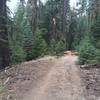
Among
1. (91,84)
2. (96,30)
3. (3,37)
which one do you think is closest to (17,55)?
(3,37)

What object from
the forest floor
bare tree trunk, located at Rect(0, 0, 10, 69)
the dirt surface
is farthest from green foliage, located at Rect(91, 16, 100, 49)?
bare tree trunk, located at Rect(0, 0, 10, 69)

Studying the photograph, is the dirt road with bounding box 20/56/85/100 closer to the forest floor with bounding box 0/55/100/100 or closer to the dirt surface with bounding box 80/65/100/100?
the forest floor with bounding box 0/55/100/100

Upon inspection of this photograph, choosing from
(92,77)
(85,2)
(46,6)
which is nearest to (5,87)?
(92,77)

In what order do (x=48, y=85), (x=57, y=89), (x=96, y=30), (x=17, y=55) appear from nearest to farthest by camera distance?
(x=57, y=89) → (x=48, y=85) → (x=17, y=55) → (x=96, y=30)

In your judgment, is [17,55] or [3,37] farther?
[17,55]

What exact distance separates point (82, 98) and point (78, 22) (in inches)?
1734

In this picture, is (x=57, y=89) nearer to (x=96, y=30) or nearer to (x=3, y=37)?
(x=3, y=37)

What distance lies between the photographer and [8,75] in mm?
10266

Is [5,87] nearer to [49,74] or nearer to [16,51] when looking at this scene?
[49,74]

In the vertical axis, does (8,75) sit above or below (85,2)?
below

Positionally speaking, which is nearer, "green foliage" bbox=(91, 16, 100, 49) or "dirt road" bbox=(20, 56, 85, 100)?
"dirt road" bbox=(20, 56, 85, 100)

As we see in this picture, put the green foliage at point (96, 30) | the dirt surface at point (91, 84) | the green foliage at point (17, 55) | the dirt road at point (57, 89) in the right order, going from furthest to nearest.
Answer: the green foliage at point (96, 30) → the green foliage at point (17, 55) → the dirt surface at point (91, 84) → the dirt road at point (57, 89)

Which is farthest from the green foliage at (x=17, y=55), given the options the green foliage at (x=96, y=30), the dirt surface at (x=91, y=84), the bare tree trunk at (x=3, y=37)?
the dirt surface at (x=91, y=84)

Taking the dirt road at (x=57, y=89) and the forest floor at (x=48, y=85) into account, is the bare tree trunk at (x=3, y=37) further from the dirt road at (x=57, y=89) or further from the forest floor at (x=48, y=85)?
the dirt road at (x=57, y=89)
